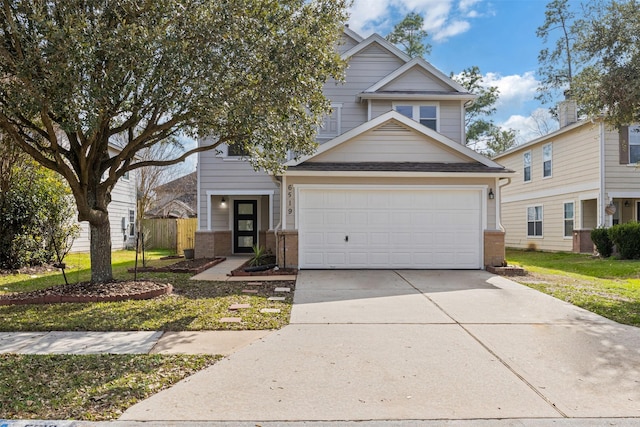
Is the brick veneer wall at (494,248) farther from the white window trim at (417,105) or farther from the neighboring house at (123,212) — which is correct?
the neighboring house at (123,212)

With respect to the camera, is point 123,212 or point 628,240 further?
point 123,212

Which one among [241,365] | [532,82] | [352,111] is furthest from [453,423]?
[532,82]

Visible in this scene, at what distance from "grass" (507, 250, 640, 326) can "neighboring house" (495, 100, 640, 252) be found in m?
3.22

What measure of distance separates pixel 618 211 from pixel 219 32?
59.7ft

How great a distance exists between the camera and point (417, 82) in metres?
15.4

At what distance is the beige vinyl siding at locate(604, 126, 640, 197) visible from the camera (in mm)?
16344

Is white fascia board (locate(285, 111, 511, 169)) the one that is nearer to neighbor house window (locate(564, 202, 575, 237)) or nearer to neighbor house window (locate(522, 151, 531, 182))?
neighbor house window (locate(564, 202, 575, 237))

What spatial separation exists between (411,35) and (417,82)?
52.3 ft

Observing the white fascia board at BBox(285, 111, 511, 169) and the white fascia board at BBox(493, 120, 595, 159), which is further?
the white fascia board at BBox(493, 120, 595, 159)

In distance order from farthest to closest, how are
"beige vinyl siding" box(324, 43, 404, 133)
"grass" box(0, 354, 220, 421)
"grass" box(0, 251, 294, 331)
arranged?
1. "beige vinyl siding" box(324, 43, 404, 133)
2. "grass" box(0, 251, 294, 331)
3. "grass" box(0, 354, 220, 421)

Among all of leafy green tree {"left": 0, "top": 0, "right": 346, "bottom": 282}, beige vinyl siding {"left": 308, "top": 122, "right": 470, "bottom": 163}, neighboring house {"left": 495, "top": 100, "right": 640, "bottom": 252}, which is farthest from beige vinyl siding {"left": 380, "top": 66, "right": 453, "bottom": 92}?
leafy green tree {"left": 0, "top": 0, "right": 346, "bottom": 282}

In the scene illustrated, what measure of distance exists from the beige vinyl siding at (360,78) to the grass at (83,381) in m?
12.5

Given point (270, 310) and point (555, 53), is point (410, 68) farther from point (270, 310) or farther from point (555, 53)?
point (555, 53)

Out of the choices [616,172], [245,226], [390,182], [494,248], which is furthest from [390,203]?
[616,172]
